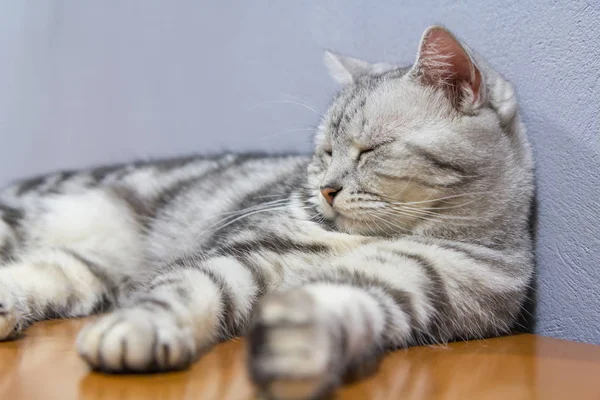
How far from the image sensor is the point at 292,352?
0.65m

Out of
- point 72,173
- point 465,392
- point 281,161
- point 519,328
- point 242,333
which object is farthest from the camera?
point 72,173

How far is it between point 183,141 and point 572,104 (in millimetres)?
1441

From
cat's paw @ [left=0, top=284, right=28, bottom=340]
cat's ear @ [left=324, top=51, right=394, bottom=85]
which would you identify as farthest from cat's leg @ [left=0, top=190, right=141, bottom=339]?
cat's ear @ [left=324, top=51, right=394, bottom=85]

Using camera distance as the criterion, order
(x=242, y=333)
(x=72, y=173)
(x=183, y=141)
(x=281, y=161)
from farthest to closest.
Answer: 1. (x=183, y=141)
2. (x=72, y=173)
3. (x=281, y=161)
4. (x=242, y=333)

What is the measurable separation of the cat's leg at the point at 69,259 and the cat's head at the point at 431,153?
655 mm

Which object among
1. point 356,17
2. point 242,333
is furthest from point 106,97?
point 242,333

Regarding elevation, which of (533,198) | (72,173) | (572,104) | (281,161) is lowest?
(72,173)

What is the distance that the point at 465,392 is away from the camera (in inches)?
32.6

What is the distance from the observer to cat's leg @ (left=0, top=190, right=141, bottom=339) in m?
1.33

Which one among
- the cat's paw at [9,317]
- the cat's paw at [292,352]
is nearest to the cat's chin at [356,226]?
the cat's paw at [292,352]

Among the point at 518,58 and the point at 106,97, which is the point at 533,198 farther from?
the point at 106,97

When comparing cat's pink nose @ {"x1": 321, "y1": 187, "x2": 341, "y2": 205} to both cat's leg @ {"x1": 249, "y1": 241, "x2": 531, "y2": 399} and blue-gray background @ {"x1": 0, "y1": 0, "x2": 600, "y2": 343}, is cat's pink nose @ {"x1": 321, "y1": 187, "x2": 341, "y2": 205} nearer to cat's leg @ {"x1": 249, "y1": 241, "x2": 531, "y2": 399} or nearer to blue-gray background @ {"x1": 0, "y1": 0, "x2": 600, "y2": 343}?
cat's leg @ {"x1": 249, "y1": 241, "x2": 531, "y2": 399}

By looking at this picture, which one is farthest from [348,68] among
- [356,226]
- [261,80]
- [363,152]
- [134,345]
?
[134,345]

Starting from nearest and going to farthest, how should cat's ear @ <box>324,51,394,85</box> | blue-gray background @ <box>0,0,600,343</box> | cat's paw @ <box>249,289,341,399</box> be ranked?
cat's paw @ <box>249,289,341,399</box>, blue-gray background @ <box>0,0,600,343</box>, cat's ear @ <box>324,51,394,85</box>
